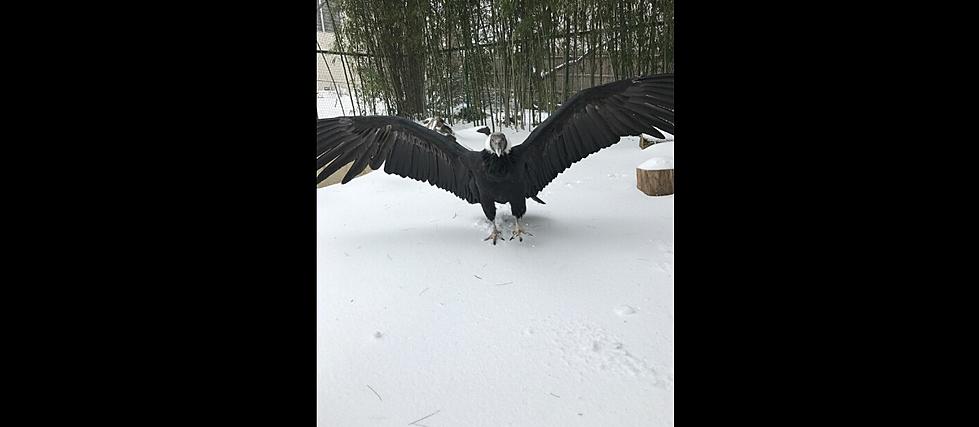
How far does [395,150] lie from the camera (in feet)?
7.31

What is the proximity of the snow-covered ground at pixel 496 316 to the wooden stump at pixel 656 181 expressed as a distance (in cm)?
10

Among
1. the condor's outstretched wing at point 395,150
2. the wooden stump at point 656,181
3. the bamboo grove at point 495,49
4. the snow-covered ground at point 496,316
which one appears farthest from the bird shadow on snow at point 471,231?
the bamboo grove at point 495,49

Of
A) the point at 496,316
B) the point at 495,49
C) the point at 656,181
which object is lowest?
the point at 496,316

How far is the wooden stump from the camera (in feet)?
8.32

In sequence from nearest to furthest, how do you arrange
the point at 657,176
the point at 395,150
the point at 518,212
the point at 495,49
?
1. the point at 518,212
2. the point at 395,150
3. the point at 657,176
4. the point at 495,49

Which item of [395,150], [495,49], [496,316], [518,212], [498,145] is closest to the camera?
[496,316]

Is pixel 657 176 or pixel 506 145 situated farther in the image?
pixel 657 176

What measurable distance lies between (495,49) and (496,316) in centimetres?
346

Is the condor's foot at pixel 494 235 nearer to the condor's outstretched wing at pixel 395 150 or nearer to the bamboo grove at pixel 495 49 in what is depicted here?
the condor's outstretched wing at pixel 395 150

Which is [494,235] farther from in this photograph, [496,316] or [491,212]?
[496,316]

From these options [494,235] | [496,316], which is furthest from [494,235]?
[496,316]

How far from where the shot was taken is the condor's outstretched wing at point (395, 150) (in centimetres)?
212
